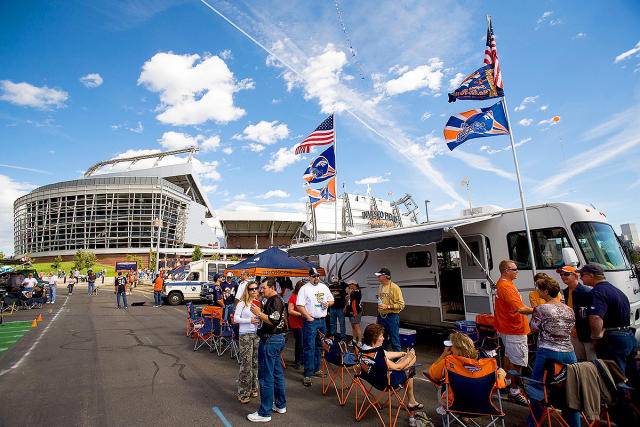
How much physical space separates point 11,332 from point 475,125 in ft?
51.9

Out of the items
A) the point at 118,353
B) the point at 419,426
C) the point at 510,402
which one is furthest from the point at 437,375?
the point at 118,353

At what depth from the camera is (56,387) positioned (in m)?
5.75

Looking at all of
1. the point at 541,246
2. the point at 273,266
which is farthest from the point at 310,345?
the point at 541,246

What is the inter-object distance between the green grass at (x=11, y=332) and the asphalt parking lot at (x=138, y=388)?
0.29 m

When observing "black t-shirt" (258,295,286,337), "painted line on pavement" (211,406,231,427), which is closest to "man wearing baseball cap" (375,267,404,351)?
"black t-shirt" (258,295,286,337)

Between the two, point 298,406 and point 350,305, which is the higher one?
point 350,305

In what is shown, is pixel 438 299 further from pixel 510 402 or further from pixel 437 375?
pixel 437 375

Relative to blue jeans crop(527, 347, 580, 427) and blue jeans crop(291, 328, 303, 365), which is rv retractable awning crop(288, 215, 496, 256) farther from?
blue jeans crop(527, 347, 580, 427)

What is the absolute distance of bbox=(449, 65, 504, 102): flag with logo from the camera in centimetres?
766

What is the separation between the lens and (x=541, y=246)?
701 cm

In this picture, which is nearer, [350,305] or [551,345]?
[551,345]

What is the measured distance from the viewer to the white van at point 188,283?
19812 millimetres

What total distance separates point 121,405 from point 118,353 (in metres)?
3.87

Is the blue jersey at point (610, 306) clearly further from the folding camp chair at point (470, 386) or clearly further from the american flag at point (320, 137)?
the american flag at point (320, 137)
